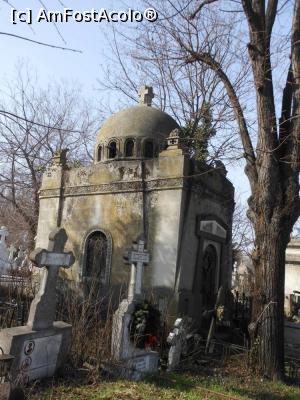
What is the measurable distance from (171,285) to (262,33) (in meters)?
6.21

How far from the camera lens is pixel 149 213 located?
1162 centimetres

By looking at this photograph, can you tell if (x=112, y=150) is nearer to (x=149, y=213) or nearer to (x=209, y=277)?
→ (x=149, y=213)

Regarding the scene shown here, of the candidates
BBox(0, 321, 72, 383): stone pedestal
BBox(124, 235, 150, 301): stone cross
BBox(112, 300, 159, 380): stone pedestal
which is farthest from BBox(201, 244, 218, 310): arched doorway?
BBox(0, 321, 72, 383): stone pedestal

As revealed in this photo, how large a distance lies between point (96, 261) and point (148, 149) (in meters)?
4.14

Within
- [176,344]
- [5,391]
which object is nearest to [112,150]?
[176,344]

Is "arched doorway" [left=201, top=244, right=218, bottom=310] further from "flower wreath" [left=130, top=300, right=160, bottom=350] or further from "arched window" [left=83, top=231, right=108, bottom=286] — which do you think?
"flower wreath" [left=130, top=300, right=160, bottom=350]

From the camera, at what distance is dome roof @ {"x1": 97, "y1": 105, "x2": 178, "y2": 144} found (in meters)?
14.1

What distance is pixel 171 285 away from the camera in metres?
10.8

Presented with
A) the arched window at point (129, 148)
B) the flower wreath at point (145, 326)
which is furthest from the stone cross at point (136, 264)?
the arched window at point (129, 148)

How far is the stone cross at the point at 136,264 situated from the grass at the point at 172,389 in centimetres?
160

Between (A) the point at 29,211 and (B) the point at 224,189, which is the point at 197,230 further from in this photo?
(A) the point at 29,211

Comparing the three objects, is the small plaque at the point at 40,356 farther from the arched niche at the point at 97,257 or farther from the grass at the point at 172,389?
the arched niche at the point at 97,257

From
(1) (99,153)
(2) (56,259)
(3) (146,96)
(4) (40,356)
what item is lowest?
(4) (40,356)

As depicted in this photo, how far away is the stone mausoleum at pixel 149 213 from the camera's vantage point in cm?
1109
